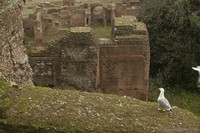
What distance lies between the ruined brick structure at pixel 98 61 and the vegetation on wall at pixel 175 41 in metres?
5.74

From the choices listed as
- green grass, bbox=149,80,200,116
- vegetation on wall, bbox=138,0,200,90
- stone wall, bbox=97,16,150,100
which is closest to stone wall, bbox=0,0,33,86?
stone wall, bbox=97,16,150,100

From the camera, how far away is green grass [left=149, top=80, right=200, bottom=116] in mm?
16922

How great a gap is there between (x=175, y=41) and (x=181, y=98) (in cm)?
300

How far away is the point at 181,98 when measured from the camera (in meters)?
18.2

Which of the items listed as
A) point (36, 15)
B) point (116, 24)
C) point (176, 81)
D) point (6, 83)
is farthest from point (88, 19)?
point (6, 83)

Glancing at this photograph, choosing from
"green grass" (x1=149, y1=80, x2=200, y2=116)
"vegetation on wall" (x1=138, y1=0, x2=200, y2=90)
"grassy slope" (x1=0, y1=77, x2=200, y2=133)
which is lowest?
"green grass" (x1=149, y1=80, x2=200, y2=116)

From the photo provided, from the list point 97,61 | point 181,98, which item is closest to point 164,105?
point 97,61

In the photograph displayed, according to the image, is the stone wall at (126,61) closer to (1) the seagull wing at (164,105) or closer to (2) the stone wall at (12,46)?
(2) the stone wall at (12,46)

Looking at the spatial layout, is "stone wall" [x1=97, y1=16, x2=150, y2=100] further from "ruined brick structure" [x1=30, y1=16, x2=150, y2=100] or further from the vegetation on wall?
the vegetation on wall

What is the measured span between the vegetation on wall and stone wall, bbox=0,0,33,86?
10.6 m

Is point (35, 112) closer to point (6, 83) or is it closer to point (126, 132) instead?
point (6, 83)

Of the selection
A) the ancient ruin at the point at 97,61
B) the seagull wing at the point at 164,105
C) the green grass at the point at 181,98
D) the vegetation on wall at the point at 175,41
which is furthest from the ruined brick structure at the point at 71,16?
the seagull wing at the point at 164,105

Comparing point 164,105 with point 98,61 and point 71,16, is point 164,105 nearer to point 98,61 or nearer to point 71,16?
point 98,61

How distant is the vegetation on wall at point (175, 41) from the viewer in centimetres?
1927
